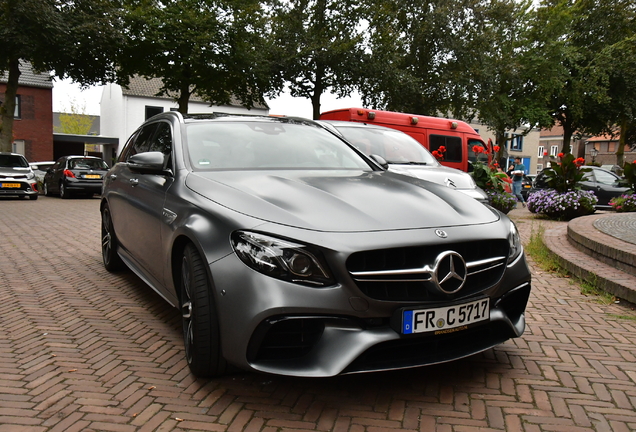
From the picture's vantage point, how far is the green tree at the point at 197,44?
74.5 feet

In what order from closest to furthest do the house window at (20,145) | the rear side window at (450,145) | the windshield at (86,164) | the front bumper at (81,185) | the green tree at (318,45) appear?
the rear side window at (450,145) → the front bumper at (81,185) → the windshield at (86,164) → the green tree at (318,45) → the house window at (20,145)

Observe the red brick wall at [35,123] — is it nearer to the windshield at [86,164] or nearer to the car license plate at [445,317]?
the windshield at [86,164]

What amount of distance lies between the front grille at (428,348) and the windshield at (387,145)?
528 cm

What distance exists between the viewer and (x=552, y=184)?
12.4m

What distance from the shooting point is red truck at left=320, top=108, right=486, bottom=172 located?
38.4 feet

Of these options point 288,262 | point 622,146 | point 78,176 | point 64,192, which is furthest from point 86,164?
point 622,146

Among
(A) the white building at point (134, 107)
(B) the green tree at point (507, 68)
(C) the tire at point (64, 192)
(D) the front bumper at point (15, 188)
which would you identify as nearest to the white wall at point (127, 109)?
(A) the white building at point (134, 107)

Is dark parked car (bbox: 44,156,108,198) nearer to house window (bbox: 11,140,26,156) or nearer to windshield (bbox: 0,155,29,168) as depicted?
windshield (bbox: 0,155,29,168)

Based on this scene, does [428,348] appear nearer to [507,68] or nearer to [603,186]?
[603,186]

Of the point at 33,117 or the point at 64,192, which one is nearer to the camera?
the point at 64,192

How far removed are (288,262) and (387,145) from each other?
20.0ft

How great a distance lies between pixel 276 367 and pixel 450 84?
28.4 m

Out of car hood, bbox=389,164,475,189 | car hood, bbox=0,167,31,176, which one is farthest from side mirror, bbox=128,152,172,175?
car hood, bbox=0,167,31,176

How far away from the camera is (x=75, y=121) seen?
59.0 metres
